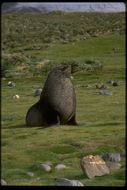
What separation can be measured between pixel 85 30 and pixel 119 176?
2755 inches

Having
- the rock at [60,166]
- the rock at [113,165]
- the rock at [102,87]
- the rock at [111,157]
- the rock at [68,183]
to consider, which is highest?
the rock at [68,183]

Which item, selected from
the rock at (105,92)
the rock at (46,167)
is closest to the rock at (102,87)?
the rock at (105,92)

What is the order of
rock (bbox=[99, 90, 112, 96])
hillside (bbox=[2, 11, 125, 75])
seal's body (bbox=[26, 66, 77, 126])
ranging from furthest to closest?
1. hillside (bbox=[2, 11, 125, 75])
2. rock (bbox=[99, 90, 112, 96])
3. seal's body (bbox=[26, 66, 77, 126])

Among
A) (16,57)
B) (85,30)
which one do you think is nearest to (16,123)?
(16,57)

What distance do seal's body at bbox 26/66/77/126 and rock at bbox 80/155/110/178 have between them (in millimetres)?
5297

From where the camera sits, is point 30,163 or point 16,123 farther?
point 16,123

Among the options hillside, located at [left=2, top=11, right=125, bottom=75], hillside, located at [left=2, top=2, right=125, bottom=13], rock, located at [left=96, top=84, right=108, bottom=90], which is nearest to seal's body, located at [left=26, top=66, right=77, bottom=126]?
rock, located at [left=96, top=84, right=108, bottom=90]

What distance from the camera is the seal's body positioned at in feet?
56.4

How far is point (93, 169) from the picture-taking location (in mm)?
11469

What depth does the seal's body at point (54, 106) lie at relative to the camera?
56.4ft

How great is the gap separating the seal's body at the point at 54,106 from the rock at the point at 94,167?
5.30 meters

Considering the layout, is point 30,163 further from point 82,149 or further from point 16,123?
point 16,123

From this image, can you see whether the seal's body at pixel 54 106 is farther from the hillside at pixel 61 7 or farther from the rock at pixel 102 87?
the hillside at pixel 61 7

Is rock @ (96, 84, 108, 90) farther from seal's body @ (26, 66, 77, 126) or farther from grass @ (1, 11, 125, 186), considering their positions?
seal's body @ (26, 66, 77, 126)
